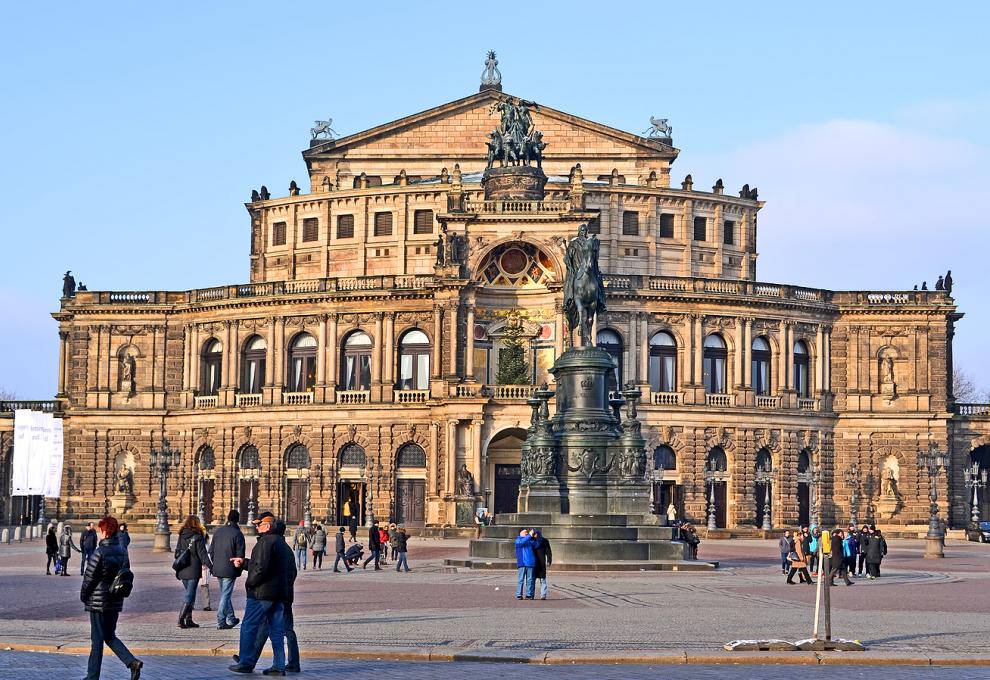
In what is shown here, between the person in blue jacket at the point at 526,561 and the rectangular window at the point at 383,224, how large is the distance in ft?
246

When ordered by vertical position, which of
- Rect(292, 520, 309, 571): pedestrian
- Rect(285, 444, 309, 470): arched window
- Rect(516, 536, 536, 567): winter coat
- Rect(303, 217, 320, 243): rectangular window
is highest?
Rect(303, 217, 320, 243): rectangular window

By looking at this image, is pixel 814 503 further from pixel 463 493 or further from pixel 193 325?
pixel 193 325

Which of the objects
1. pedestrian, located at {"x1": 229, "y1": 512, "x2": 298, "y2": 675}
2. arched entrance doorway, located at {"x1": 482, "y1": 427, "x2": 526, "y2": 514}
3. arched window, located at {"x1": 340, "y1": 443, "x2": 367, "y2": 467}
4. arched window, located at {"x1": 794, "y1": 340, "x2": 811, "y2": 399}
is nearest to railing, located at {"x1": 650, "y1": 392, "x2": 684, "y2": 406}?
arched entrance doorway, located at {"x1": 482, "y1": 427, "x2": 526, "y2": 514}

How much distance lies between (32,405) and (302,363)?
71.1 ft

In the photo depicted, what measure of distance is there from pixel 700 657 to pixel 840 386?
8191 cm

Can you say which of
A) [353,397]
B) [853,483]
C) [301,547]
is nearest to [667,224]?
[853,483]

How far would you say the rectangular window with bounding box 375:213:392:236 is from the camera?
11328 cm

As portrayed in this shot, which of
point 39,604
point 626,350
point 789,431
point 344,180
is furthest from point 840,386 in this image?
point 39,604

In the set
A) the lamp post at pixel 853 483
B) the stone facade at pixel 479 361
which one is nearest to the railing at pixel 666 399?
the stone facade at pixel 479 361

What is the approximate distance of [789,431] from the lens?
339 ft

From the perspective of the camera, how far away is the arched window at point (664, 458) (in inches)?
3935

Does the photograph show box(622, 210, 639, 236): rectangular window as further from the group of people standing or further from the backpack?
the backpack

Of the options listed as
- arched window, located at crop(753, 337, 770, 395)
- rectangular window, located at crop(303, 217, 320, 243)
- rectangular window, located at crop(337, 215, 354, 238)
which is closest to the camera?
arched window, located at crop(753, 337, 770, 395)

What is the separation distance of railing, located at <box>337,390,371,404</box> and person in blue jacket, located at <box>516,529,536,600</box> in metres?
63.8
